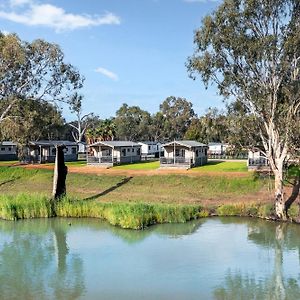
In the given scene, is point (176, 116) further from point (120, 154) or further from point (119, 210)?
point (119, 210)

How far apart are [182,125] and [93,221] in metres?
94.7

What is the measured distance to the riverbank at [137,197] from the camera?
36.6m

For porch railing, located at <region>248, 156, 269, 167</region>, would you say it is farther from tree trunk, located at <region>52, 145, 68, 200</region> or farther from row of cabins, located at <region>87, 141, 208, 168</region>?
tree trunk, located at <region>52, 145, 68, 200</region>

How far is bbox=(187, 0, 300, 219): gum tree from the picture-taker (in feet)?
115

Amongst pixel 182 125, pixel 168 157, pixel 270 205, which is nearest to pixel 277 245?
pixel 270 205

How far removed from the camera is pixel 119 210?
117 feet

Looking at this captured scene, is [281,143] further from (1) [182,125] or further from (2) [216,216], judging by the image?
(1) [182,125]

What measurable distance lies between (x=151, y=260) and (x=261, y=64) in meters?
18.7

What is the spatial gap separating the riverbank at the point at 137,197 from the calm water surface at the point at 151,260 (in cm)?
122

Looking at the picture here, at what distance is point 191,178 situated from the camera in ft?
166

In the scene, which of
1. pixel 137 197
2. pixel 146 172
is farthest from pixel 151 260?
pixel 146 172

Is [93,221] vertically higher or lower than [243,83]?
lower

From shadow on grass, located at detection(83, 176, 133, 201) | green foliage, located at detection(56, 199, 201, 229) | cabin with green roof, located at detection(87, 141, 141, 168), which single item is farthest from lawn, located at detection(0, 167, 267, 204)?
cabin with green roof, located at detection(87, 141, 141, 168)

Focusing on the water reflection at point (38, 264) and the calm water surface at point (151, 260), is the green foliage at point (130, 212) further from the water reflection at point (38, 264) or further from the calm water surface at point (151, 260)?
the water reflection at point (38, 264)
